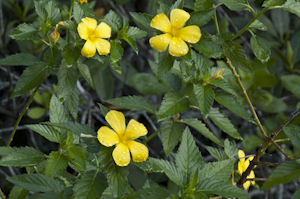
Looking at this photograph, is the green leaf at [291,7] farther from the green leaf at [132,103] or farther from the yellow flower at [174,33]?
the green leaf at [132,103]

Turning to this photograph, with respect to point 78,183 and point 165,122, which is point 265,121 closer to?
point 165,122

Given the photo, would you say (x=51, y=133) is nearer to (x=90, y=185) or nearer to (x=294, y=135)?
(x=90, y=185)

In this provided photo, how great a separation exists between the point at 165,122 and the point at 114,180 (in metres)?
0.27

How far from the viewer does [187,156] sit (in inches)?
30.6

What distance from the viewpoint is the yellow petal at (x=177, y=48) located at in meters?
0.72

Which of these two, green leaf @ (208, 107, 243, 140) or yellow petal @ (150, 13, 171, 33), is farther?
green leaf @ (208, 107, 243, 140)

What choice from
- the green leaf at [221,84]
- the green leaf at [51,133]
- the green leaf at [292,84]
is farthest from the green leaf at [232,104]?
the green leaf at [292,84]

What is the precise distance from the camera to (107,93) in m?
1.80

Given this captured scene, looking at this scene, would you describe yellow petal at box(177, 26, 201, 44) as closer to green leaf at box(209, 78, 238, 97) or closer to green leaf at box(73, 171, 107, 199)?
green leaf at box(209, 78, 238, 97)

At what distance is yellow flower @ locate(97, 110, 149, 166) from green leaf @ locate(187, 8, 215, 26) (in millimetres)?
295

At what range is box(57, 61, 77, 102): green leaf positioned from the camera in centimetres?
85

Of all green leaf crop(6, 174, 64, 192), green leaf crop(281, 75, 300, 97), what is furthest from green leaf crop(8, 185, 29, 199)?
green leaf crop(281, 75, 300, 97)

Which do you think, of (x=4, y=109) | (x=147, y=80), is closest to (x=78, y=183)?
(x=147, y=80)

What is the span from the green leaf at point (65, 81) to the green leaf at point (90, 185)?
0.82 ft
